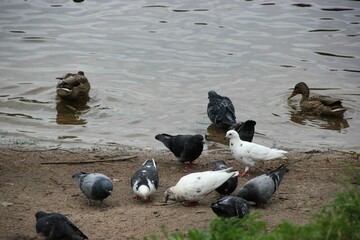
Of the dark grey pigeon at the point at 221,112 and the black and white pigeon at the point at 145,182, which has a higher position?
the black and white pigeon at the point at 145,182

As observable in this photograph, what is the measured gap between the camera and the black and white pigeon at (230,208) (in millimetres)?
7277

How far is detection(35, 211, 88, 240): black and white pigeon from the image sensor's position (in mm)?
6812

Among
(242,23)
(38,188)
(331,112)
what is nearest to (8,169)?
(38,188)

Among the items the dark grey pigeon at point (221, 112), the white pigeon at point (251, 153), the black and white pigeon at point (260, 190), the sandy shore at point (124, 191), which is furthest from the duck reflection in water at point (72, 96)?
the black and white pigeon at point (260, 190)

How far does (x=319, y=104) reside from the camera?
42.2ft

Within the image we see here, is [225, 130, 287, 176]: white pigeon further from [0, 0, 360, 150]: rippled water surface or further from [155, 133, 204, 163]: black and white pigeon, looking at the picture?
[0, 0, 360, 150]: rippled water surface

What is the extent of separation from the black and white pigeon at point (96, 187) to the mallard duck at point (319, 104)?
577cm

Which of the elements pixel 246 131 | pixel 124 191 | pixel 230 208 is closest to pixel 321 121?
pixel 246 131

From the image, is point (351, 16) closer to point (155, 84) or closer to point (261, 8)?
point (261, 8)

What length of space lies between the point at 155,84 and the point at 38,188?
5.68 meters

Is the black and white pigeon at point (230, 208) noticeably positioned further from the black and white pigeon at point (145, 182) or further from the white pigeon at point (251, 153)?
the white pigeon at point (251, 153)

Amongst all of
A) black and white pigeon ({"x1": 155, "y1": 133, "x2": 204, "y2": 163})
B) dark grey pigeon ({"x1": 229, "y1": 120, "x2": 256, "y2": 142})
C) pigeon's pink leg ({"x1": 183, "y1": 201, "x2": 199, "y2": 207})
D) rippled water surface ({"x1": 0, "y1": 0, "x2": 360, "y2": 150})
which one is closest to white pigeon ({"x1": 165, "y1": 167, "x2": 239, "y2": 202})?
pigeon's pink leg ({"x1": 183, "y1": 201, "x2": 199, "y2": 207})

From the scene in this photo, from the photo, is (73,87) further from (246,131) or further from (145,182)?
(145,182)

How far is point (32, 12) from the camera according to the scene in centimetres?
1833
